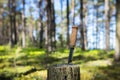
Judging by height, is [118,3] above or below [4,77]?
above

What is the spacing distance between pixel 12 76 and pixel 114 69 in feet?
11.5

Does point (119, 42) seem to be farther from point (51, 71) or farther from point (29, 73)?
point (51, 71)

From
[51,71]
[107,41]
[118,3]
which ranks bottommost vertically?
[107,41]

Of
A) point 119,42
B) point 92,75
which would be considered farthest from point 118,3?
point 92,75

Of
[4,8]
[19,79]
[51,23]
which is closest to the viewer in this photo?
[19,79]

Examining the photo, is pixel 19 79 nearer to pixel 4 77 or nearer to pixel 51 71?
pixel 4 77

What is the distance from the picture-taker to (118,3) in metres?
11.2

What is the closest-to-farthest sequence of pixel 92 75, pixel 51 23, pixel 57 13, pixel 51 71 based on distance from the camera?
pixel 51 71 < pixel 92 75 < pixel 51 23 < pixel 57 13

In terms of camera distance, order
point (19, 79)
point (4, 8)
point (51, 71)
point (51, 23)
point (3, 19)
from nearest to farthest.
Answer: point (51, 71) → point (19, 79) → point (51, 23) → point (4, 8) → point (3, 19)

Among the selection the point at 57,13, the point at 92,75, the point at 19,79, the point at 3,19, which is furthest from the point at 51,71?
the point at 57,13

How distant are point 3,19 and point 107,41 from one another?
3653 centimetres

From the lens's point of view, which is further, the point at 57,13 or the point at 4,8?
the point at 57,13

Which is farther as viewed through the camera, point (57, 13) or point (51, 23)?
point (57, 13)

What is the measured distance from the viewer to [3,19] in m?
55.9
